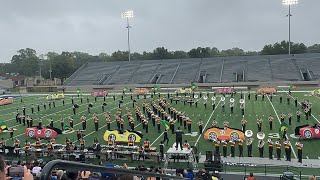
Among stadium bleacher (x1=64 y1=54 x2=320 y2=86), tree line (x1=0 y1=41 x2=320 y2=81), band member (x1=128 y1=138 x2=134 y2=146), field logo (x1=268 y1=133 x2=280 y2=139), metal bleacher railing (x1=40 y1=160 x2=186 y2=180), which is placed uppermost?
tree line (x1=0 y1=41 x2=320 y2=81)

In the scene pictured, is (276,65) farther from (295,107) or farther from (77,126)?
(77,126)

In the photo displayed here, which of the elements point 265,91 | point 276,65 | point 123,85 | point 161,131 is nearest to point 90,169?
point 161,131

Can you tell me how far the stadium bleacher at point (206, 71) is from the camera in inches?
1964

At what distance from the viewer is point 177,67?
57.8 m

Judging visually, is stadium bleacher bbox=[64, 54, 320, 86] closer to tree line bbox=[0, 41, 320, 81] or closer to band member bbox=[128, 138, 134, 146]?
tree line bbox=[0, 41, 320, 81]

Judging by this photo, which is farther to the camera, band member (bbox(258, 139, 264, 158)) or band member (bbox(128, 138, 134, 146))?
band member (bbox(128, 138, 134, 146))

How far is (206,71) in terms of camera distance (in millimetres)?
54500

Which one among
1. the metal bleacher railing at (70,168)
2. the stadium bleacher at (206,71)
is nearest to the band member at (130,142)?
the metal bleacher railing at (70,168)

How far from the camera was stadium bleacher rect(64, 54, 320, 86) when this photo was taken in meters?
49.9

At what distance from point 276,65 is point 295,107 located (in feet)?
95.6

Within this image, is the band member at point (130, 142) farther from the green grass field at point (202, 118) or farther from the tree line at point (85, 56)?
the tree line at point (85, 56)

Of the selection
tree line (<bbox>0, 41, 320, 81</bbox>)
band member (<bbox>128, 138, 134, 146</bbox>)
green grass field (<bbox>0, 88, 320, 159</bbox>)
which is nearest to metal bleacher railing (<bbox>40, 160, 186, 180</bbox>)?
band member (<bbox>128, 138, 134, 146</bbox>)

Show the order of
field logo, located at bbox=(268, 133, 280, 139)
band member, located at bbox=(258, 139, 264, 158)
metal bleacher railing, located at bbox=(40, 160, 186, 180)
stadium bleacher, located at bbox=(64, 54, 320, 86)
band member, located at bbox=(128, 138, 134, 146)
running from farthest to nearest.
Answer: stadium bleacher, located at bbox=(64, 54, 320, 86) → field logo, located at bbox=(268, 133, 280, 139) → band member, located at bbox=(128, 138, 134, 146) → band member, located at bbox=(258, 139, 264, 158) → metal bleacher railing, located at bbox=(40, 160, 186, 180)

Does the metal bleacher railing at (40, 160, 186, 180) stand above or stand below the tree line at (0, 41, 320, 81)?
below
